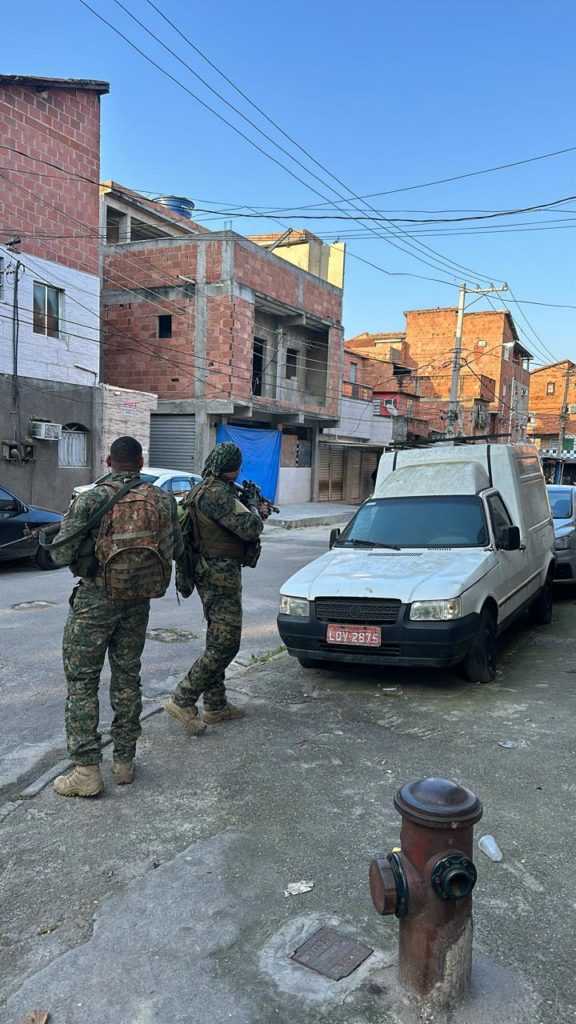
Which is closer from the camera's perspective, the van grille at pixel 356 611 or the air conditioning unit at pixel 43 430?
the van grille at pixel 356 611

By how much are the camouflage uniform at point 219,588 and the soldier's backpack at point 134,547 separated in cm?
67

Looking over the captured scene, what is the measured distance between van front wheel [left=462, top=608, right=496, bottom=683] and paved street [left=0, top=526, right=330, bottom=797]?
2.14 m

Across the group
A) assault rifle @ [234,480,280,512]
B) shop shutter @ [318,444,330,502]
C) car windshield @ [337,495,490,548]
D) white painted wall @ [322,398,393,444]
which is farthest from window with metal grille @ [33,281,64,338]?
assault rifle @ [234,480,280,512]

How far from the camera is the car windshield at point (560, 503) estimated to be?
1087cm

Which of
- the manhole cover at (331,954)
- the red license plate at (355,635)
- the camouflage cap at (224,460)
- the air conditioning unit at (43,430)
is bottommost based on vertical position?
the manhole cover at (331,954)

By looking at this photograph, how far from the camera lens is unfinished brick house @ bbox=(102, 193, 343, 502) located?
75.6 ft

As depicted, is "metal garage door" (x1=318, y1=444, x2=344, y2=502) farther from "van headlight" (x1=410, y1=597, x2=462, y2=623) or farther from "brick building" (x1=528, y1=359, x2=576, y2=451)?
"brick building" (x1=528, y1=359, x2=576, y2=451)

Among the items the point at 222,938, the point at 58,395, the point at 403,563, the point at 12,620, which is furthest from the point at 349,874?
the point at 58,395

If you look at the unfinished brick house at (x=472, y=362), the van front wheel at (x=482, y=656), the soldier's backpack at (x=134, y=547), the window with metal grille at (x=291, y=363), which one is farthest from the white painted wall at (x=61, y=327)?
the unfinished brick house at (x=472, y=362)

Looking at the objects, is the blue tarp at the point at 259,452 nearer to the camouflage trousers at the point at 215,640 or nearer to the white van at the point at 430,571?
the white van at the point at 430,571

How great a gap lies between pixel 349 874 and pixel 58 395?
1750 cm

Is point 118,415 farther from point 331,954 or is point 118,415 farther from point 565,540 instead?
point 331,954

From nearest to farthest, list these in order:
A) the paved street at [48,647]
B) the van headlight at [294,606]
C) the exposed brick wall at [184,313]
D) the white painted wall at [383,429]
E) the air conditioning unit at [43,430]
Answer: the paved street at [48,647] → the van headlight at [294,606] → the air conditioning unit at [43,430] → the exposed brick wall at [184,313] → the white painted wall at [383,429]

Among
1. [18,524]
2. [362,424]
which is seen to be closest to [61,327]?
[18,524]
